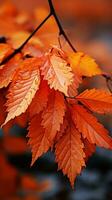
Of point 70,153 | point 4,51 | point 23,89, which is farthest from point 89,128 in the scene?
point 4,51

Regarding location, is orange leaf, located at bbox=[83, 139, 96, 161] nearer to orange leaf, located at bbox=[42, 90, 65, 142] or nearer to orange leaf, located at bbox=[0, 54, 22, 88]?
orange leaf, located at bbox=[42, 90, 65, 142]

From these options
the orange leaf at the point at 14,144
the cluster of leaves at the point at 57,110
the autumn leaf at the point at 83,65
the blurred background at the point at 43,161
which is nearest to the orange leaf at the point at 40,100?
the cluster of leaves at the point at 57,110

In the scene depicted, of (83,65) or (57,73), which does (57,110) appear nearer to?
(57,73)

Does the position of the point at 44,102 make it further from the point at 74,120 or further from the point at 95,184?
the point at 95,184

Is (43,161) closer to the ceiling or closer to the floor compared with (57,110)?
closer to the floor

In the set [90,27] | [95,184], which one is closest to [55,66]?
[95,184]
